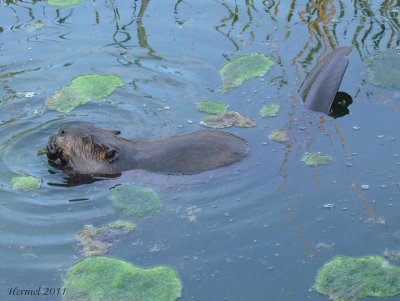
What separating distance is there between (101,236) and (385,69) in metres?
3.57

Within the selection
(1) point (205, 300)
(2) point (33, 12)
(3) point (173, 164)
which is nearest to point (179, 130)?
(3) point (173, 164)

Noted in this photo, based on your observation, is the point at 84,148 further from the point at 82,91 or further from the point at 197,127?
Result: the point at 82,91

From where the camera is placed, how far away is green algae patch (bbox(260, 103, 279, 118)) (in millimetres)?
7090

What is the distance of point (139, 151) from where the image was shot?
651cm

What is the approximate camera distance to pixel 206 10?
354 inches

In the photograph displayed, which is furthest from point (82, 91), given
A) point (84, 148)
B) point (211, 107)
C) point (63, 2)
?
point (63, 2)

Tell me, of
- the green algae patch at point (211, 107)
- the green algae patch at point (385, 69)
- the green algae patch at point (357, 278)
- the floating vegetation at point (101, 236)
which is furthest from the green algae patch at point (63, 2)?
the green algae patch at point (357, 278)

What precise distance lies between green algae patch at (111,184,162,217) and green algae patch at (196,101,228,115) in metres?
1.28

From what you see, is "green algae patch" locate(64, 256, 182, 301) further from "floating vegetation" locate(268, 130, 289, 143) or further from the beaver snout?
"floating vegetation" locate(268, 130, 289, 143)

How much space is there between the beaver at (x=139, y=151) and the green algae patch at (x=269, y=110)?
2.06ft

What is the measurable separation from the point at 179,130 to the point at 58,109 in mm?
1237

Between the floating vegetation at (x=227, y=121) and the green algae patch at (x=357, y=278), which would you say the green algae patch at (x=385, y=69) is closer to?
the floating vegetation at (x=227, y=121)

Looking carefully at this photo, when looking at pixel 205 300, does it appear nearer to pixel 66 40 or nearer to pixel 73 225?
pixel 73 225

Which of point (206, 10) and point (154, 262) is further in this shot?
point (206, 10)
